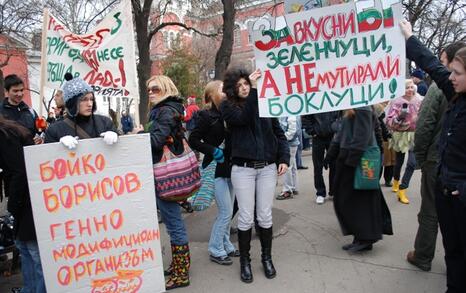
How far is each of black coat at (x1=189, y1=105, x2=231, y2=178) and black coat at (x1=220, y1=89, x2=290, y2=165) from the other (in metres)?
0.29

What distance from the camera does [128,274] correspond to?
9.80 feet

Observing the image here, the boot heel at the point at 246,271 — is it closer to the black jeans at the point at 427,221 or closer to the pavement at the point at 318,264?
the pavement at the point at 318,264

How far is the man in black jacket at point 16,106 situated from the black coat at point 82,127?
5.96ft

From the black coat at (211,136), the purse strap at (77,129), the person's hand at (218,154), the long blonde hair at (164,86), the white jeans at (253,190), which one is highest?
the long blonde hair at (164,86)

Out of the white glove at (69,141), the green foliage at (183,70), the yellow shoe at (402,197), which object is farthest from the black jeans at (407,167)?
the green foliage at (183,70)

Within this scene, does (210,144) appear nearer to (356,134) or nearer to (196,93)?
(356,134)

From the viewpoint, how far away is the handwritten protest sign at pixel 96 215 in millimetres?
2736

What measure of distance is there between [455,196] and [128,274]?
7.68ft

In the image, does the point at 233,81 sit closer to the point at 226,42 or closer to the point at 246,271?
the point at 246,271

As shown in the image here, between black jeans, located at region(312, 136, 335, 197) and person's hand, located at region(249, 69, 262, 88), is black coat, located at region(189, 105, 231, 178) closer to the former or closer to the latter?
person's hand, located at region(249, 69, 262, 88)

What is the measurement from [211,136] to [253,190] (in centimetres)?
75

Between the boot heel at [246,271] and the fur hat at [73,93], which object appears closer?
the fur hat at [73,93]

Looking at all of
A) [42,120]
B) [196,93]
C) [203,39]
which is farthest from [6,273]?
[203,39]

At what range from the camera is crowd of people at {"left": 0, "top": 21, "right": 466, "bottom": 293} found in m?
2.66
